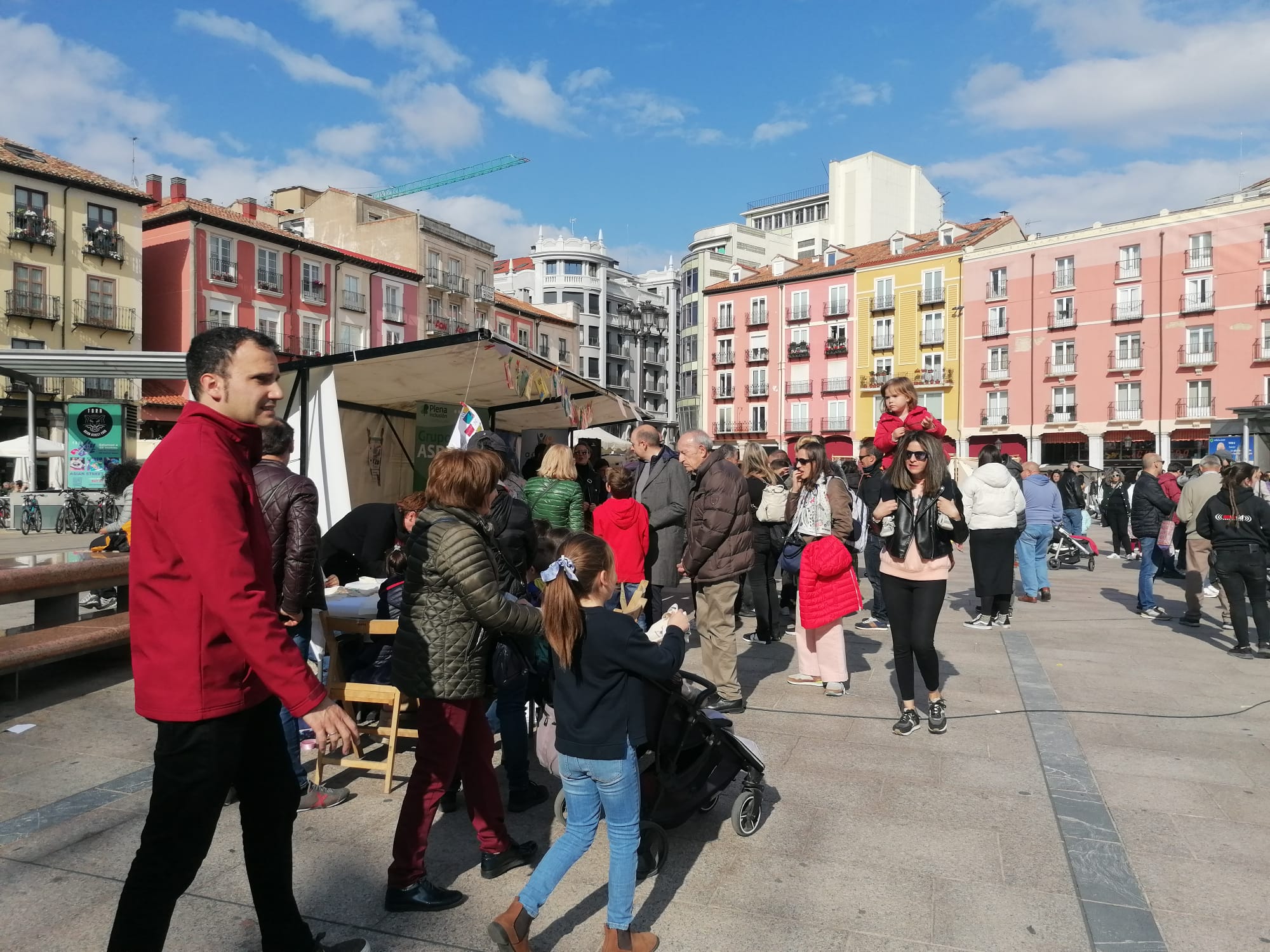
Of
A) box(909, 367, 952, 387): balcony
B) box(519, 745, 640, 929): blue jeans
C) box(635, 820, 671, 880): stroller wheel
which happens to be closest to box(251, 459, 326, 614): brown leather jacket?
box(519, 745, 640, 929): blue jeans

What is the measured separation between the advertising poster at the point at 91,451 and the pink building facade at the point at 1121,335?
4023 cm

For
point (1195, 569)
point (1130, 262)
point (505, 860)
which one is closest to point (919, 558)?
point (505, 860)

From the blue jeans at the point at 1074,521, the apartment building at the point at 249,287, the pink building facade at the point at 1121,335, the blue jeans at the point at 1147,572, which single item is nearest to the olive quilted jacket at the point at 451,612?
the blue jeans at the point at 1147,572

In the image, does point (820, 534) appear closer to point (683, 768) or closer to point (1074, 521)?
point (683, 768)

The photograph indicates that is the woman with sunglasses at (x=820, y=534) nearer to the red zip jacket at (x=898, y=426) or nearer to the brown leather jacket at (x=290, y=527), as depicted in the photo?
the red zip jacket at (x=898, y=426)

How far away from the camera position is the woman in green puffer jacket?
701 cm

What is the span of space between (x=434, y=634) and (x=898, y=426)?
367 cm

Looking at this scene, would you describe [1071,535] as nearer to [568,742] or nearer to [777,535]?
[777,535]

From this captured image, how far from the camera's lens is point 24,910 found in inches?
125

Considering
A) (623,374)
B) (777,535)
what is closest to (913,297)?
(623,374)

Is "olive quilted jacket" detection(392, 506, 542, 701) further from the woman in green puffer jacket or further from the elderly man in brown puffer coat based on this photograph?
the woman in green puffer jacket

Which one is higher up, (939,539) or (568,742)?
(939,539)

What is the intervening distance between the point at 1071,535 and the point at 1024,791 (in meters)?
12.8

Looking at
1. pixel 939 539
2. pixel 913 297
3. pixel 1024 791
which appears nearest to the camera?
pixel 1024 791
